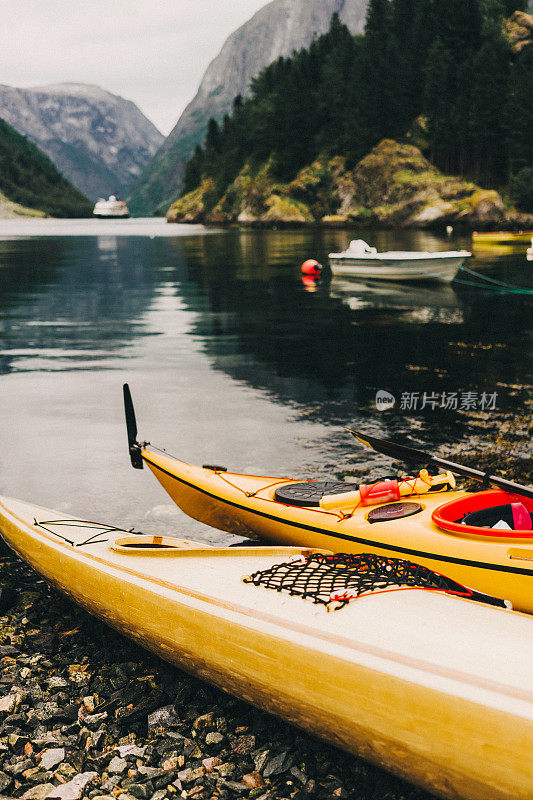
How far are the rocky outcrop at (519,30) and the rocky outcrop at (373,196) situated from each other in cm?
2106

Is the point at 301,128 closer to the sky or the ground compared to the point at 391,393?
closer to the sky

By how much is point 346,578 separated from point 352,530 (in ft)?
3.41

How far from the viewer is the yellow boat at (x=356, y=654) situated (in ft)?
12.0

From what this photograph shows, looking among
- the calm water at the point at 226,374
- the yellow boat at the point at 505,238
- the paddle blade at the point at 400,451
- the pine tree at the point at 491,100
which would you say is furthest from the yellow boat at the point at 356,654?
the pine tree at the point at 491,100

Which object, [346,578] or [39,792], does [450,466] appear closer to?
[346,578]

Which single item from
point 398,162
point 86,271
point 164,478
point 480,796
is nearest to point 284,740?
point 480,796

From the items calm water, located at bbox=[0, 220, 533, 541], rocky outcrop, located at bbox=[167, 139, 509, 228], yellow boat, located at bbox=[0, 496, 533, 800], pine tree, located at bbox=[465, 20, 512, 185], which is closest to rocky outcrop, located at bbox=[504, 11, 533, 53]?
pine tree, located at bbox=[465, 20, 512, 185]

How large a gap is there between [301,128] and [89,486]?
124 m

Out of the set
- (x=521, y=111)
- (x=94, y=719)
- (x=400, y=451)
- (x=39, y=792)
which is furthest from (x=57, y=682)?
(x=521, y=111)

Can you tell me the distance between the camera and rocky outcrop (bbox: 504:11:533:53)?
3933 inches

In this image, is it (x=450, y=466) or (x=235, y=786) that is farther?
(x=450, y=466)

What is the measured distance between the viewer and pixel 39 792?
4.20 metres

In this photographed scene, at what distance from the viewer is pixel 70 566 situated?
19.8 ft

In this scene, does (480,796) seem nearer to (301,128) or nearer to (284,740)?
(284,740)
